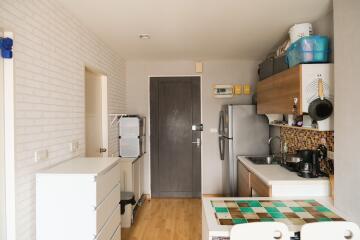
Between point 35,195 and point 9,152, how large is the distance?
0.43m

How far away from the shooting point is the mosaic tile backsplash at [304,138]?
256 cm

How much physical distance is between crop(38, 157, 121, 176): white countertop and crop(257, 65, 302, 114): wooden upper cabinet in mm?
1714

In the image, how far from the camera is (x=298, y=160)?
259 cm

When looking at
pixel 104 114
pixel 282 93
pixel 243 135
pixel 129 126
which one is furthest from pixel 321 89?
pixel 129 126

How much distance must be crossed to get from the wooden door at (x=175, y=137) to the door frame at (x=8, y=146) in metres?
3.23

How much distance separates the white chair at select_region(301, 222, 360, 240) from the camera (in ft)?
5.01

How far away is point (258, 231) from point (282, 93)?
1673mm

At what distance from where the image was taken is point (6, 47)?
166 cm

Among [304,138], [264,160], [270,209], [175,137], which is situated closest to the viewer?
[270,209]

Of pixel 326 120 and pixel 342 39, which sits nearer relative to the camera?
pixel 342 39

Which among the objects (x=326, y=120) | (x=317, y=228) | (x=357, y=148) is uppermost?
(x=326, y=120)

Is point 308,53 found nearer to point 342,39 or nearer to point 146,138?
point 342,39

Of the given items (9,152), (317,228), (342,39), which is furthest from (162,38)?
(317,228)

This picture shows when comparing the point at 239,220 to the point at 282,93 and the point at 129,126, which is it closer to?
the point at 282,93
